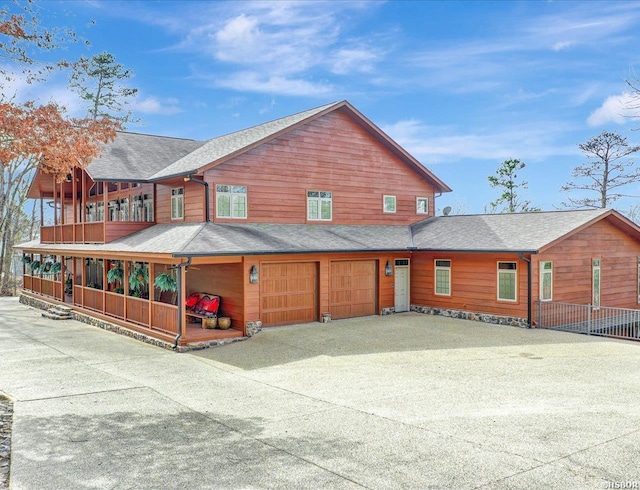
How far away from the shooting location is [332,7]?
64.9 ft

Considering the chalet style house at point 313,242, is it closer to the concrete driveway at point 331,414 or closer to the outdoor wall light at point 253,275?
the outdoor wall light at point 253,275

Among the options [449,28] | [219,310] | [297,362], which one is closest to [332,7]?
[449,28]

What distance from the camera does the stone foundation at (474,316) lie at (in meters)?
17.1

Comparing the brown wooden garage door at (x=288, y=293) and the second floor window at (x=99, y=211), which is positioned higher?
the second floor window at (x=99, y=211)

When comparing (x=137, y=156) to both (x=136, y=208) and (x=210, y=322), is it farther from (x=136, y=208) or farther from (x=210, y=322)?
(x=210, y=322)

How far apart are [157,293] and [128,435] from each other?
1336 centimetres

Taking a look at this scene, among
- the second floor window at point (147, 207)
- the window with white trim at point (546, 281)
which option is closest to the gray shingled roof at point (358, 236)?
the window with white trim at point (546, 281)

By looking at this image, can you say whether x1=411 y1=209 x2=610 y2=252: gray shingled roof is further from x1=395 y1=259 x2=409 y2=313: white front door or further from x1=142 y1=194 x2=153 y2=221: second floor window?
x1=142 y1=194 x2=153 y2=221: second floor window

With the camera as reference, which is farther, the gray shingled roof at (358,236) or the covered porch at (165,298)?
the gray shingled roof at (358,236)

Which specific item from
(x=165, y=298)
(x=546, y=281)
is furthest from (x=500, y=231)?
(x=165, y=298)

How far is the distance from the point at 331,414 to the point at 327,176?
42.3ft

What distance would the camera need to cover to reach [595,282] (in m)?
19.5

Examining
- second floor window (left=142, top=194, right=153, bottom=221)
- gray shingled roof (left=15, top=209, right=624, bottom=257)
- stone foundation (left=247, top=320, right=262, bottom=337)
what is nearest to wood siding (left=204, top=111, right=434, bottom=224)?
gray shingled roof (left=15, top=209, right=624, bottom=257)

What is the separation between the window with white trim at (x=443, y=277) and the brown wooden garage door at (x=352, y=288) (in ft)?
8.18
